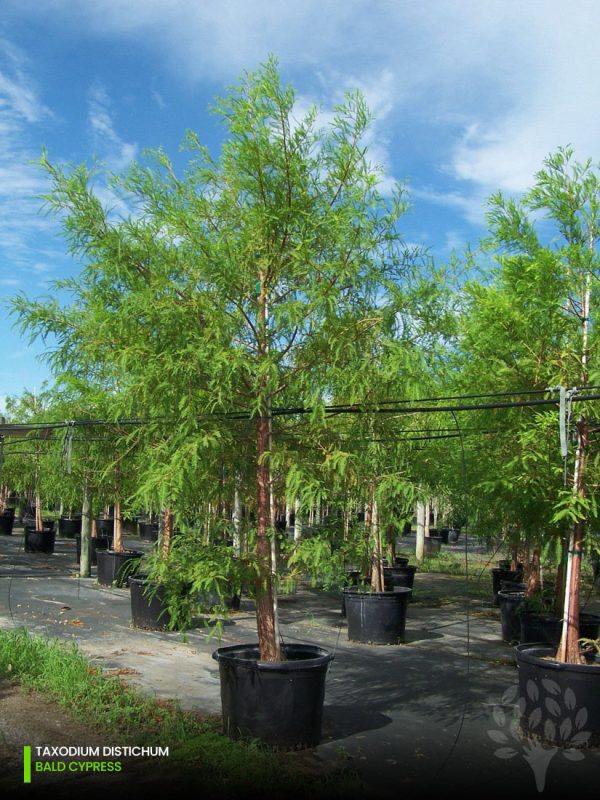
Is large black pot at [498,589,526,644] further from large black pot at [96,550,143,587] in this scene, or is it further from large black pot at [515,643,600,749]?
large black pot at [96,550,143,587]

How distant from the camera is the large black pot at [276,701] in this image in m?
5.15

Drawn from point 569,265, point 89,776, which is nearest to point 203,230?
point 569,265

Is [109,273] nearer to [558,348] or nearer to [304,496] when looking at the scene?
[304,496]

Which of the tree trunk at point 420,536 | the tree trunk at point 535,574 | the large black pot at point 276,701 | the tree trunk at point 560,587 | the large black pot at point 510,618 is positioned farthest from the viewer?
the tree trunk at point 420,536

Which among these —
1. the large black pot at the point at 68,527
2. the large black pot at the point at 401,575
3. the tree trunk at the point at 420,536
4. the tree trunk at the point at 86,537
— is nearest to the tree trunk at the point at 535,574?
the large black pot at the point at 401,575

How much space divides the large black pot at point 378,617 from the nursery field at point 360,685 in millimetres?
184

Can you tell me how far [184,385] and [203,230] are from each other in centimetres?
131

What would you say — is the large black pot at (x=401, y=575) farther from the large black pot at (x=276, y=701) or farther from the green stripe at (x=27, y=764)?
the green stripe at (x=27, y=764)

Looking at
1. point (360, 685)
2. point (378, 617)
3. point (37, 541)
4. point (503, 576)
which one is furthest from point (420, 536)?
point (360, 685)

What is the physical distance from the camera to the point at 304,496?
4.86 metres

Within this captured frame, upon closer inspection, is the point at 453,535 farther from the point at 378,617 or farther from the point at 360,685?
the point at 360,685

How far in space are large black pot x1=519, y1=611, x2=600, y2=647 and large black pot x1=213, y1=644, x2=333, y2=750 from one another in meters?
3.53

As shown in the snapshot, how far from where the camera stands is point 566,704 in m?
5.55

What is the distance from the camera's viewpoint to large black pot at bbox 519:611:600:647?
7.76m
